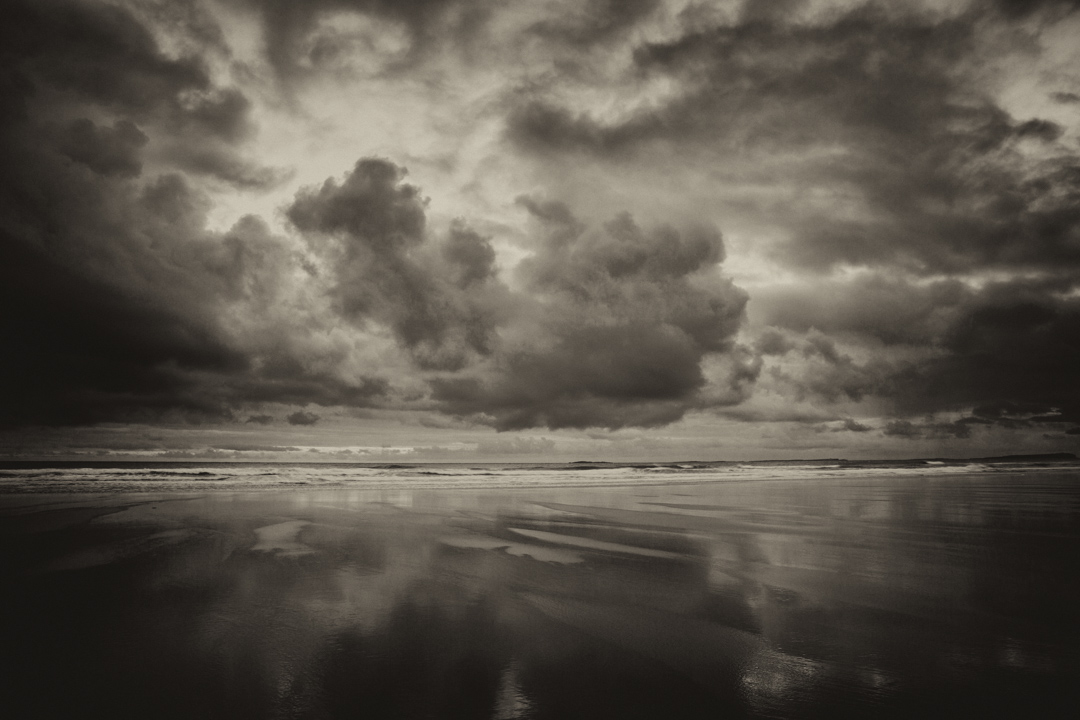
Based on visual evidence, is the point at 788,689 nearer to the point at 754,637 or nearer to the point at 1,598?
the point at 754,637

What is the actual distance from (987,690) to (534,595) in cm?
559

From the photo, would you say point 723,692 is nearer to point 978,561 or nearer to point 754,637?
point 754,637

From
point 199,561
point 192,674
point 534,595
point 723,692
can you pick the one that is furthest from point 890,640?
point 199,561

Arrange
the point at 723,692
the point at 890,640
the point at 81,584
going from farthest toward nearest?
1. the point at 81,584
2. the point at 890,640
3. the point at 723,692

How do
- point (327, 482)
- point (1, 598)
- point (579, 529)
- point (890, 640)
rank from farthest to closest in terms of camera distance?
point (327, 482) < point (579, 529) < point (1, 598) < point (890, 640)

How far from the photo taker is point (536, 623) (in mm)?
7422

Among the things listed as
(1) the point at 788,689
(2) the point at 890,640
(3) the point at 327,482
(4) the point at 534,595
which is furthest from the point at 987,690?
(3) the point at 327,482

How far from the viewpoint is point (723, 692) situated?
5184mm

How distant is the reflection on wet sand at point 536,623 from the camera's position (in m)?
5.11

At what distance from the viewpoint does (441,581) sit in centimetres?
964

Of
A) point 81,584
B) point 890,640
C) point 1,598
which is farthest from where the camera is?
point 81,584

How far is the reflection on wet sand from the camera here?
5.11 meters

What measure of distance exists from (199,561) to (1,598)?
9.63 ft

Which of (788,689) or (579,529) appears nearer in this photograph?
(788,689)
